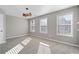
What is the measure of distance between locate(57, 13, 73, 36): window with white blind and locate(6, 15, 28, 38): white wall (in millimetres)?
858

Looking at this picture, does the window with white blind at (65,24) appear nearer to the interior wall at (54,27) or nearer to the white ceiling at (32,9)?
the interior wall at (54,27)

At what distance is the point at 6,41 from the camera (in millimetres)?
1751

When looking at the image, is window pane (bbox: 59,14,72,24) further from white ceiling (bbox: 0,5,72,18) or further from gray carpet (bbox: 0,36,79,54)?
gray carpet (bbox: 0,36,79,54)

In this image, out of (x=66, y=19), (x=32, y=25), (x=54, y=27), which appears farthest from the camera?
(x=32, y=25)

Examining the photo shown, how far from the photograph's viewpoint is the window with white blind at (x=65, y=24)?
1687 mm

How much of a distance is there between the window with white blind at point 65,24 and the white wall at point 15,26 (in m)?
0.86

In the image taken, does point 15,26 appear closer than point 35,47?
No

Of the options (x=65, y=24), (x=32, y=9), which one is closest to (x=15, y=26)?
(x=32, y=9)

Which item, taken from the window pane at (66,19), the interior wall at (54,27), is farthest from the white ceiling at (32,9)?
the window pane at (66,19)

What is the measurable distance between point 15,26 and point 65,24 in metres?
1.26

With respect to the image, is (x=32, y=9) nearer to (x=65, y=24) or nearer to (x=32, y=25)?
(x=32, y=25)

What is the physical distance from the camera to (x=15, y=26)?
1854mm
